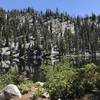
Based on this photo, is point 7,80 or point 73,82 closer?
point 73,82

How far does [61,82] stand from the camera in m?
19.7

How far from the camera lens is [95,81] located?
19.1m

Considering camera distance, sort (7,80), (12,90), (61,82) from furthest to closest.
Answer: (7,80), (12,90), (61,82)

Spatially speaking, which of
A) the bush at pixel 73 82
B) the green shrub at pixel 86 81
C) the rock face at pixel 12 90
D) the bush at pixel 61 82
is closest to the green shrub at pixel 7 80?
the rock face at pixel 12 90

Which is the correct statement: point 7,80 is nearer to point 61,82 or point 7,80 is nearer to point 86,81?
point 61,82

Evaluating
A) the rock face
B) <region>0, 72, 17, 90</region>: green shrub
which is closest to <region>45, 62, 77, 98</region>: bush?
the rock face

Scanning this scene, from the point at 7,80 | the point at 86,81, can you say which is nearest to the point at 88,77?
the point at 86,81

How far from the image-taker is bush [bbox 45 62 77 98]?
19430 millimetres

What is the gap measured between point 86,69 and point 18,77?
8583mm

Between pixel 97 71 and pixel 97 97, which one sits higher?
pixel 97 71

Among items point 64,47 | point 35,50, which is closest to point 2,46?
point 35,50

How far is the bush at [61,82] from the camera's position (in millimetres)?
19430

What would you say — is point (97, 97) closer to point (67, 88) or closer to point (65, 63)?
point (67, 88)

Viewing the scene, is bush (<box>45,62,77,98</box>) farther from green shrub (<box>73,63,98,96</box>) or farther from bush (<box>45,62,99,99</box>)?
green shrub (<box>73,63,98,96</box>)
